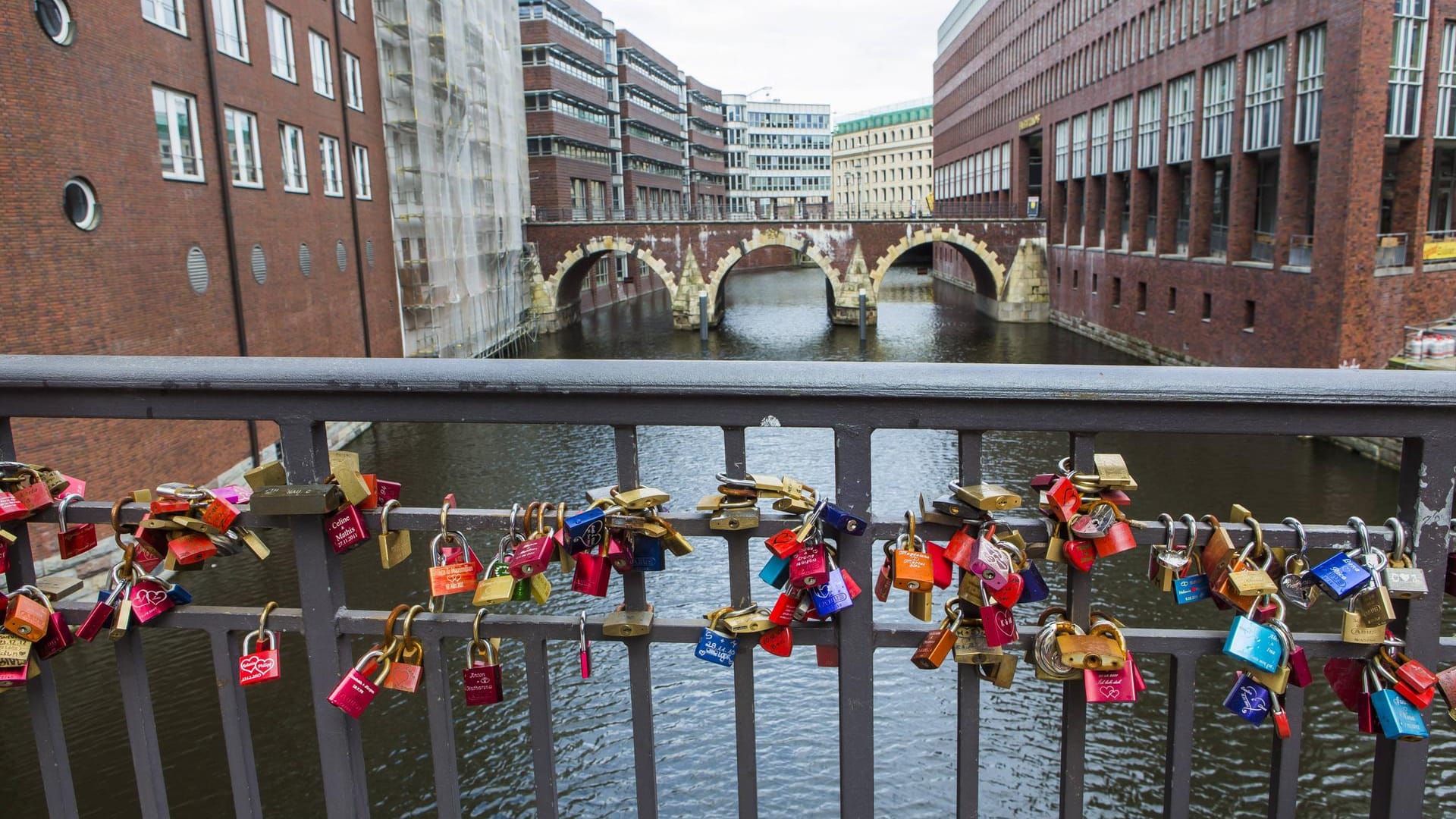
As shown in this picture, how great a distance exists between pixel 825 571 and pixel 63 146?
13.8m

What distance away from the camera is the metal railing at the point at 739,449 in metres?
2.21

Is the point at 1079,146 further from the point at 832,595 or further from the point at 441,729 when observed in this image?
the point at 441,729

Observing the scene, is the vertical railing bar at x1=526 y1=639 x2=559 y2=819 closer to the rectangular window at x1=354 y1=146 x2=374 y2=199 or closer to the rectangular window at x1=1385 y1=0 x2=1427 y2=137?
the rectangular window at x1=1385 y1=0 x2=1427 y2=137

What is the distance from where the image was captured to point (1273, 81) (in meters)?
24.0

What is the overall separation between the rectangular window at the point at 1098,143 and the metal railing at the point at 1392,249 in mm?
16607

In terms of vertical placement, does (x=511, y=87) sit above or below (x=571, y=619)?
above

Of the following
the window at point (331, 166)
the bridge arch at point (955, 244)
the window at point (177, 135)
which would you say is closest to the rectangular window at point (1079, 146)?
the bridge arch at point (955, 244)

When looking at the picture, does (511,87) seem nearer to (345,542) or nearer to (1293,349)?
(1293,349)

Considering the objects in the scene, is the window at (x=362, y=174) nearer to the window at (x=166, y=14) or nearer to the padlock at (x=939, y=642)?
the window at (x=166, y=14)

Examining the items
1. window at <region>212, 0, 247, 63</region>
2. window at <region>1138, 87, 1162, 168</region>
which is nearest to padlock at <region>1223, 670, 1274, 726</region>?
window at <region>212, 0, 247, 63</region>

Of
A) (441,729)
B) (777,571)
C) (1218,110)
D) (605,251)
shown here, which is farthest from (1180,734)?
(605,251)

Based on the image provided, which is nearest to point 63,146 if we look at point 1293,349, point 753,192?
point 1293,349

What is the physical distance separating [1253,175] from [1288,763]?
87.5ft

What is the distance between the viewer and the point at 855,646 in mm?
2438
